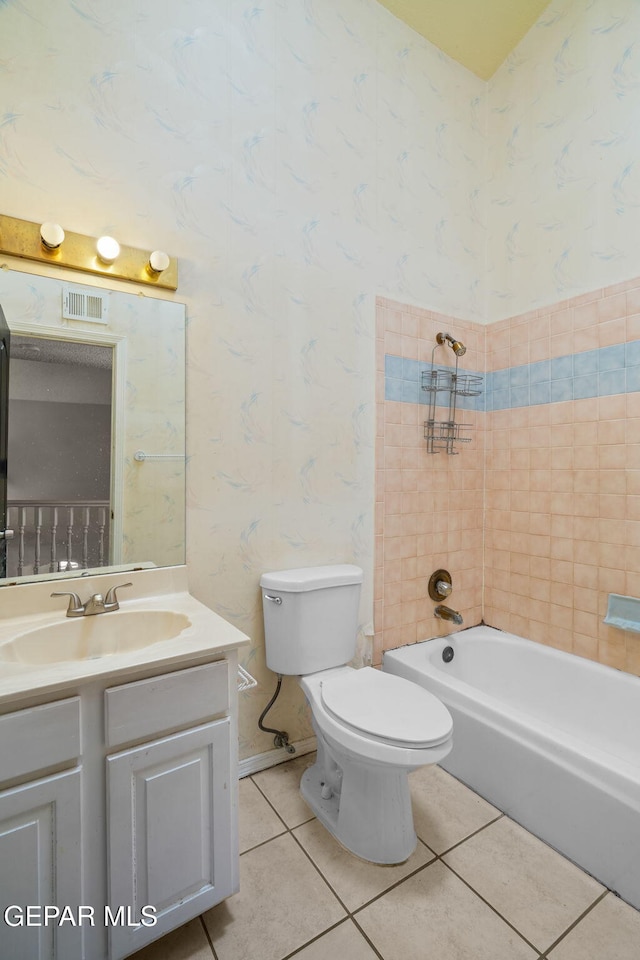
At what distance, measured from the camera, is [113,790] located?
3.29ft

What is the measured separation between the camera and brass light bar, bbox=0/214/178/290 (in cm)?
135

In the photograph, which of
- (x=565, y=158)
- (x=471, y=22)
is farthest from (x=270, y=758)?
(x=471, y=22)

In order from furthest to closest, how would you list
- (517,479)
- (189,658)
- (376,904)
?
(517,479) → (376,904) → (189,658)

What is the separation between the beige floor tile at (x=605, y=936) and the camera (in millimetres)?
1130

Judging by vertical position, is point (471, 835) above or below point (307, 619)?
below

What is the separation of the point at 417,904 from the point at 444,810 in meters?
0.41

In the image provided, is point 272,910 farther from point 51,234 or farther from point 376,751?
point 51,234

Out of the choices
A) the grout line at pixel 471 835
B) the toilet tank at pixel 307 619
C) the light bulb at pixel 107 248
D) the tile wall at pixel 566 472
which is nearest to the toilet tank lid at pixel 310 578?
the toilet tank at pixel 307 619

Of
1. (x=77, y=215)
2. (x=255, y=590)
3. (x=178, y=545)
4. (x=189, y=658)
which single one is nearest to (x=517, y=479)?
(x=255, y=590)

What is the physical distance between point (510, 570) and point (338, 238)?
1.83 meters

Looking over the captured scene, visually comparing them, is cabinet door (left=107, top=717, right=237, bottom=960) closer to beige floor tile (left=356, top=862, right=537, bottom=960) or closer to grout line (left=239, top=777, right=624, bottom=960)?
grout line (left=239, top=777, right=624, bottom=960)

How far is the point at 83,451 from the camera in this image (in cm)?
145

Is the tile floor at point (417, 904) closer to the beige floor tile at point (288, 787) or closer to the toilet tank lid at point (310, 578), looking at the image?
the beige floor tile at point (288, 787)

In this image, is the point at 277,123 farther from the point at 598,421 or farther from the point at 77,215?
the point at 598,421
